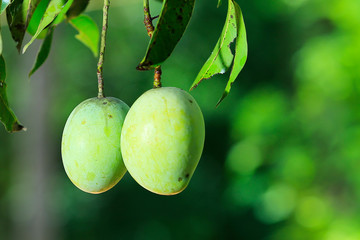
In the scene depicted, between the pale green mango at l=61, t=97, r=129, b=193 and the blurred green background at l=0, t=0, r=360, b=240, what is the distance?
7.23 ft

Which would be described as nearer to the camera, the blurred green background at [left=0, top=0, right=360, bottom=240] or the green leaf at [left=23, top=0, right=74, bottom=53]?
the green leaf at [left=23, top=0, right=74, bottom=53]

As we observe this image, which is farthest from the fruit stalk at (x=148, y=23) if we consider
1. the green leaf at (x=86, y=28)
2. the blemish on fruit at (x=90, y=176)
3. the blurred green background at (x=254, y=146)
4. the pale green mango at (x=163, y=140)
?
the blurred green background at (x=254, y=146)

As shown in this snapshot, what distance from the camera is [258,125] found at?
10.8 ft

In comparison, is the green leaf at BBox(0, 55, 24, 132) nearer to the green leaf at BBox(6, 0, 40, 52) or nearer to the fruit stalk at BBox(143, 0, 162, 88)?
the green leaf at BBox(6, 0, 40, 52)

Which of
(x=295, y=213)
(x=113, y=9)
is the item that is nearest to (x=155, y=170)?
(x=295, y=213)

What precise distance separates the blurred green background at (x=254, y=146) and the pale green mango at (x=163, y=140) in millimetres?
2212

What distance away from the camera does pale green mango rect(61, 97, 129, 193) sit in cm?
77

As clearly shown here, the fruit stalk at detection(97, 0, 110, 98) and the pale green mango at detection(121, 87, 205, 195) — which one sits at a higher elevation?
the fruit stalk at detection(97, 0, 110, 98)

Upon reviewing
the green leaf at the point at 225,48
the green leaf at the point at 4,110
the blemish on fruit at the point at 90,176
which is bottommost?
the blemish on fruit at the point at 90,176

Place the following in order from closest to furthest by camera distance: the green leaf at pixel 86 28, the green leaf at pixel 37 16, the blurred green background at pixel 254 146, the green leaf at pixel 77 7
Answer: the green leaf at pixel 37 16 < the green leaf at pixel 77 7 < the green leaf at pixel 86 28 < the blurred green background at pixel 254 146

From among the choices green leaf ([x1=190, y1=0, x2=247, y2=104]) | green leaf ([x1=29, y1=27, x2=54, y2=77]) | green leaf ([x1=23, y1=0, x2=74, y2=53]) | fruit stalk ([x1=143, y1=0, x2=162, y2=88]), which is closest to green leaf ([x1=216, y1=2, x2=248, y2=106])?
green leaf ([x1=190, y1=0, x2=247, y2=104])

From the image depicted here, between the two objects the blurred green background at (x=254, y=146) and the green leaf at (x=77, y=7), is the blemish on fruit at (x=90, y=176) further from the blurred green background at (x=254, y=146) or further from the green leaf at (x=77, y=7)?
the blurred green background at (x=254, y=146)

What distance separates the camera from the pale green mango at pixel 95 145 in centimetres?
77

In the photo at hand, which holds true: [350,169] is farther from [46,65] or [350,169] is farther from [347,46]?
[46,65]
